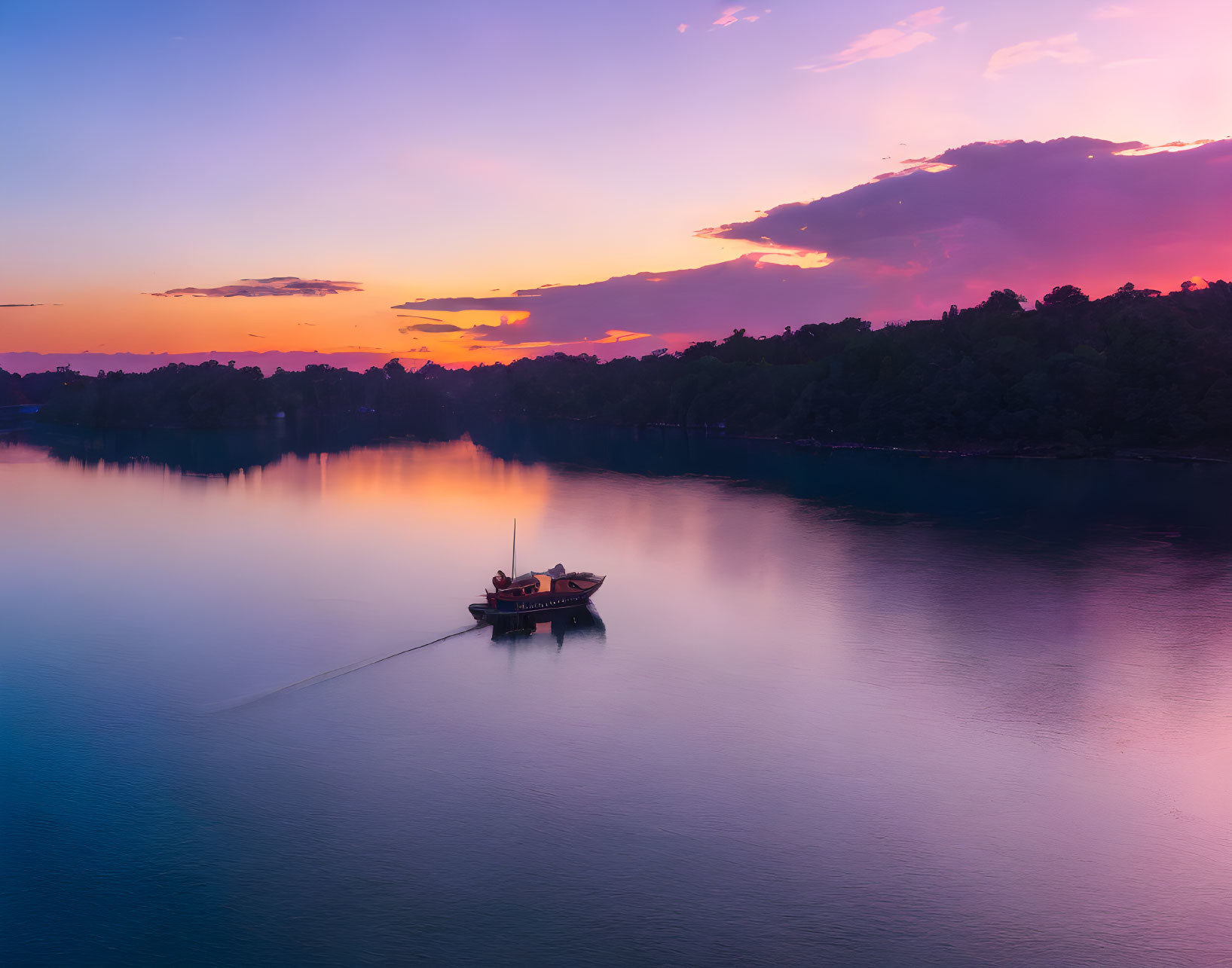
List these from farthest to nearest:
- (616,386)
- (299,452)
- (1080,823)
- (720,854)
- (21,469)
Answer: (616,386) → (299,452) → (21,469) → (1080,823) → (720,854)

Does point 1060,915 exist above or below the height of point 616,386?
below

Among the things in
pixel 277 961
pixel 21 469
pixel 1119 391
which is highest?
pixel 1119 391

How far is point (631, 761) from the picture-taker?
19422 mm

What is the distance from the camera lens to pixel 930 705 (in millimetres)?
22625

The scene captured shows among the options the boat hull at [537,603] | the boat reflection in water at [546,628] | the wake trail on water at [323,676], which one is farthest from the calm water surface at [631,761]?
the boat hull at [537,603]

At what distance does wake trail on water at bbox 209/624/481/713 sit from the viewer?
22.9 meters

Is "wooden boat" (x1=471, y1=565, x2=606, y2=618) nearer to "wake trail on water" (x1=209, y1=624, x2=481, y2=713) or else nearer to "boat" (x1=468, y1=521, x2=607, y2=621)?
"boat" (x1=468, y1=521, x2=607, y2=621)

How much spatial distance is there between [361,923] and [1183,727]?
64.5ft

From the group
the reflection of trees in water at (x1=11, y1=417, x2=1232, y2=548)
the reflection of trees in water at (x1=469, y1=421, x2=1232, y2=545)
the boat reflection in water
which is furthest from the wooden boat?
the reflection of trees in water at (x1=469, y1=421, x2=1232, y2=545)

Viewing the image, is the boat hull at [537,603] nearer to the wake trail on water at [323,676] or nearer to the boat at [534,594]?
the boat at [534,594]

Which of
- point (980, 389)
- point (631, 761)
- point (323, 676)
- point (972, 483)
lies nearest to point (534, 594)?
point (323, 676)

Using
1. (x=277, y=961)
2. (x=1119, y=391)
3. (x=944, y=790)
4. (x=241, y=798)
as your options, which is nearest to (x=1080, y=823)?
(x=944, y=790)

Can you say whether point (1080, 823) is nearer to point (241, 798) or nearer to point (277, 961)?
point (277, 961)

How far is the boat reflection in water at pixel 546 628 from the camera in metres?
28.7
